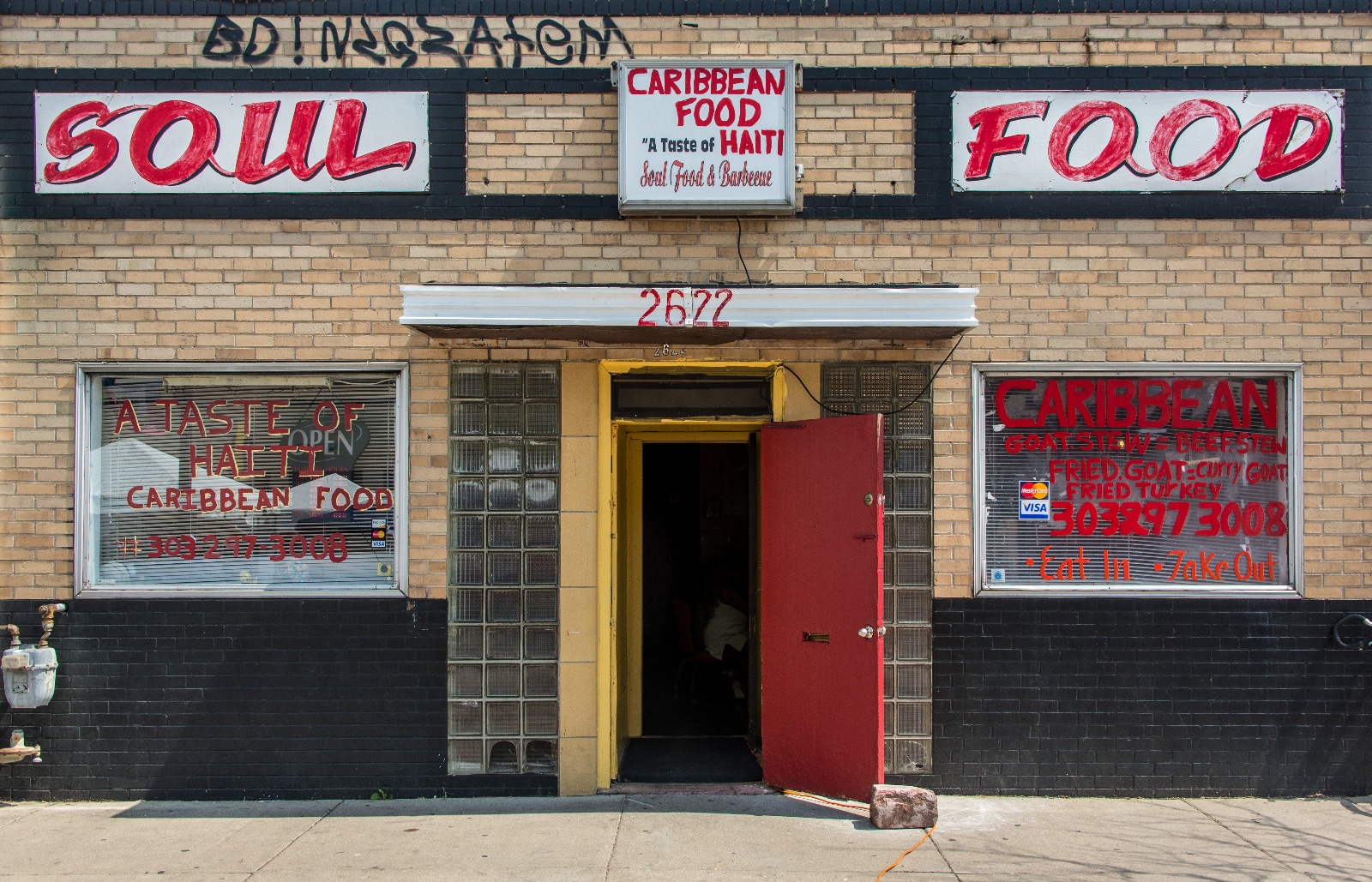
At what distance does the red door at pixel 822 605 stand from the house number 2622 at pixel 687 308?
96cm

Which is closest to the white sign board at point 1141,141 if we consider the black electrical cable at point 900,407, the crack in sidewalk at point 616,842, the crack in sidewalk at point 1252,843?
the black electrical cable at point 900,407

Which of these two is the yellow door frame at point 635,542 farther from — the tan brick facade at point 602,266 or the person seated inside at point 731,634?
the tan brick facade at point 602,266

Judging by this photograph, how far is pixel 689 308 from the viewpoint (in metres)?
5.53

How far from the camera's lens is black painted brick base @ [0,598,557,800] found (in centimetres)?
602

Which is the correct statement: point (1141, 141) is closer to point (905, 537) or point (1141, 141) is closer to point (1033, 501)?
point (1033, 501)

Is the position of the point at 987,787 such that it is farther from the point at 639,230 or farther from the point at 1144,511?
the point at 639,230

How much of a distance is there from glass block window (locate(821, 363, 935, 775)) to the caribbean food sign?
0.46m

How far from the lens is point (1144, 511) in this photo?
621 centimetres

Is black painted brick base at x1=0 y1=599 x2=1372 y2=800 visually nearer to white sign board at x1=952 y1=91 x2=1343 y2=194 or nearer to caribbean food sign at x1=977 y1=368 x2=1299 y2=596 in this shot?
caribbean food sign at x1=977 y1=368 x2=1299 y2=596

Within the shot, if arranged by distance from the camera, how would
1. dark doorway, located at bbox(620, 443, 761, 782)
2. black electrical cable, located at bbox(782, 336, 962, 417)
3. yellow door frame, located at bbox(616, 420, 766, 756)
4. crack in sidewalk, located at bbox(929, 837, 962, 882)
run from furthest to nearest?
yellow door frame, located at bbox(616, 420, 766, 756) → dark doorway, located at bbox(620, 443, 761, 782) → black electrical cable, located at bbox(782, 336, 962, 417) → crack in sidewalk, located at bbox(929, 837, 962, 882)

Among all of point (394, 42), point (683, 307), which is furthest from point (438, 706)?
point (394, 42)

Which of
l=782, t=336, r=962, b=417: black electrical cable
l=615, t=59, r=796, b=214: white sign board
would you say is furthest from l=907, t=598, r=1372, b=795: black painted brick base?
l=615, t=59, r=796, b=214: white sign board

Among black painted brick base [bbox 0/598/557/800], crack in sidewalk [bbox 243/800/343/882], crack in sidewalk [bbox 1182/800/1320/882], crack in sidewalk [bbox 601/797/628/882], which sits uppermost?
black painted brick base [bbox 0/598/557/800]

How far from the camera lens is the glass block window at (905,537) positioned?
19.8 feet
